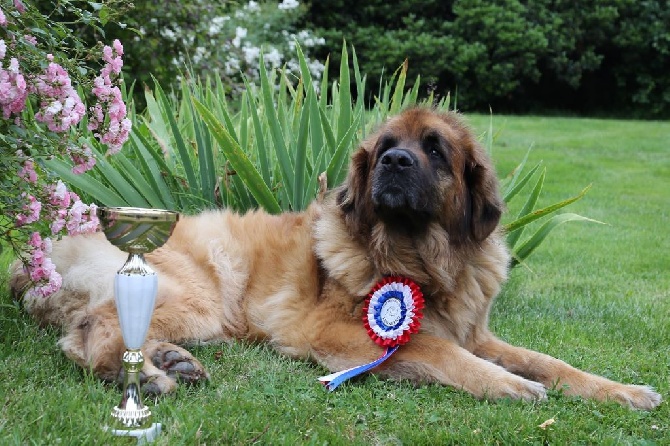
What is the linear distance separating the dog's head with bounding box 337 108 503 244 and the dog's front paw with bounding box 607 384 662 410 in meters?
0.92

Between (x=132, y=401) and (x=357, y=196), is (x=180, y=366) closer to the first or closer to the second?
(x=132, y=401)

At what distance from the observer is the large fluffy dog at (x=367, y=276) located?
318 centimetres

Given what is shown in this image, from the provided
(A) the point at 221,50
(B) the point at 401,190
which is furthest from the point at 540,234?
(A) the point at 221,50

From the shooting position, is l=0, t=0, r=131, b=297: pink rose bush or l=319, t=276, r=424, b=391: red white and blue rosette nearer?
l=0, t=0, r=131, b=297: pink rose bush

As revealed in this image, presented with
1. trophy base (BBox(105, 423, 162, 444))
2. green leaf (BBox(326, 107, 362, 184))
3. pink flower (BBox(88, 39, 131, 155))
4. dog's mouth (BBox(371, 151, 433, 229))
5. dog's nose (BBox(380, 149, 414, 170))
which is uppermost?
pink flower (BBox(88, 39, 131, 155))

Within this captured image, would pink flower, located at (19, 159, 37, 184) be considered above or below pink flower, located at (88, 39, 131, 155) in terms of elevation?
below

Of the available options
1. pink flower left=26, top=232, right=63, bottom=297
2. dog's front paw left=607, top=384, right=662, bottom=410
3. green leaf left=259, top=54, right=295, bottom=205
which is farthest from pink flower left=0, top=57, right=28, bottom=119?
dog's front paw left=607, top=384, right=662, bottom=410

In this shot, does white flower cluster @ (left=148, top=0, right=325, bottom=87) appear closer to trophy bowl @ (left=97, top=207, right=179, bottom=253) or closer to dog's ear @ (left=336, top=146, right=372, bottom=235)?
dog's ear @ (left=336, top=146, right=372, bottom=235)

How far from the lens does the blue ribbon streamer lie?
9.95 ft

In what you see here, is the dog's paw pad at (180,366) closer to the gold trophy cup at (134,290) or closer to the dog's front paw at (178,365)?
the dog's front paw at (178,365)

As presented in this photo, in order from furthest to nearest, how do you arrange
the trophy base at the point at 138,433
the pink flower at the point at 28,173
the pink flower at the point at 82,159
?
1. the pink flower at the point at 82,159
2. the pink flower at the point at 28,173
3. the trophy base at the point at 138,433

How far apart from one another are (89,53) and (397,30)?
18066mm

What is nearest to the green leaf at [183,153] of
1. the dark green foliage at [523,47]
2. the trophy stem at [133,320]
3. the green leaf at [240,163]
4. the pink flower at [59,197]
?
the green leaf at [240,163]

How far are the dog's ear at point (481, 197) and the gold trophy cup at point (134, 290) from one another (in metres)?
1.63
